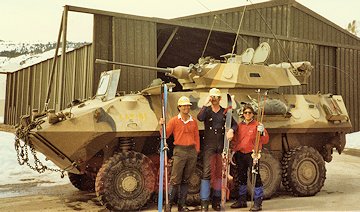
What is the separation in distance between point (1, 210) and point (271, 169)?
211 inches

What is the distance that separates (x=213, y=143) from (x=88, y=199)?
3.18m

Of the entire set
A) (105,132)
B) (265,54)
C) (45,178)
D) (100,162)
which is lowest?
(45,178)

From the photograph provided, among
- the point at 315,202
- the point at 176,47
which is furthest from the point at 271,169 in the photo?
the point at 176,47

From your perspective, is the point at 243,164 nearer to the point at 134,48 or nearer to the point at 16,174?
the point at 16,174

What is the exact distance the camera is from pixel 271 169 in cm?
956

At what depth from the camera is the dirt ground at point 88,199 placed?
8.44m

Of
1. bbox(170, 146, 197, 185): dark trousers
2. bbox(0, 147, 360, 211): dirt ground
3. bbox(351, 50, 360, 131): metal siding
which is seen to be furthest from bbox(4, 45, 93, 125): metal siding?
bbox(351, 50, 360, 131): metal siding

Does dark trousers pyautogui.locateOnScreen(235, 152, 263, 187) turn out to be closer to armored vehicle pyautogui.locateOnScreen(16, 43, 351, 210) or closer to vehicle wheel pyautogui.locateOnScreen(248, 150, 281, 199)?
armored vehicle pyautogui.locateOnScreen(16, 43, 351, 210)

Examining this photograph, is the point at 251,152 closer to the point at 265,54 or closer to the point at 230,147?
the point at 230,147

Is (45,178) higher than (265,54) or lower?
lower

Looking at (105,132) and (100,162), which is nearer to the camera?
(105,132)

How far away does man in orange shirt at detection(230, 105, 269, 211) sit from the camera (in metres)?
8.10

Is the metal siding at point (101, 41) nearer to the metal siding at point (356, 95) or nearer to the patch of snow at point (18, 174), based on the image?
the patch of snow at point (18, 174)

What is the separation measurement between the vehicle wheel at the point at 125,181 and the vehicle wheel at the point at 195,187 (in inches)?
30.6
